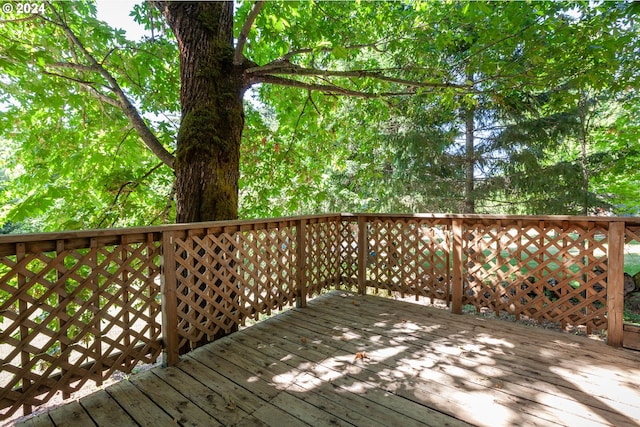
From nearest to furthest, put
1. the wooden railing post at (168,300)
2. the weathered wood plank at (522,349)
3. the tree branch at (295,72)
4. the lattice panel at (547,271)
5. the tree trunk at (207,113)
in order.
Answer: the weathered wood plank at (522,349) < the wooden railing post at (168,300) < the lattice panel at (547,271) < the tree trunk at (207,113) < the tree branch at (295,72)

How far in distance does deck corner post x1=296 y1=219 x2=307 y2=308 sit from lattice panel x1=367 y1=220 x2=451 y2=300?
45.9 inches

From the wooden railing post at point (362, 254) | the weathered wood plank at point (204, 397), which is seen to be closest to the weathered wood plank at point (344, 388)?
the weathered wood plank at point (204, 397)

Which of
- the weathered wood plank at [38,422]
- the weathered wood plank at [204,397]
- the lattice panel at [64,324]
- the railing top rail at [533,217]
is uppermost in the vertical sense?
the railing top rail at [533,217]

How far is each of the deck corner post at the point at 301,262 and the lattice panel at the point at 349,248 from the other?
940mm

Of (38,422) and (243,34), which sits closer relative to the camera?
(38,422)

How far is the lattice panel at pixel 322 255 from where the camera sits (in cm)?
400

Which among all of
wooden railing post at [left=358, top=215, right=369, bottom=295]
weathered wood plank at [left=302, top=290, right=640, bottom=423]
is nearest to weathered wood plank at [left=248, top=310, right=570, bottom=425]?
weathered wood plank at [left=302, top=290, right=640, bottom=423]

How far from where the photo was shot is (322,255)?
4387 mm

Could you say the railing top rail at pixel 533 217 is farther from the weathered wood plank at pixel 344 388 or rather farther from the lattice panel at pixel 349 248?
the weathered wood plank at pixel 344 388

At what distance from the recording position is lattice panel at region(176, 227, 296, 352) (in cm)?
262

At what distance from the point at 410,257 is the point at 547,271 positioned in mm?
1546

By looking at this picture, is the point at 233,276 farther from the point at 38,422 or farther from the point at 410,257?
the point at 410,257

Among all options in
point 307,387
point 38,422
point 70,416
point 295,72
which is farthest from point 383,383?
point 295,72

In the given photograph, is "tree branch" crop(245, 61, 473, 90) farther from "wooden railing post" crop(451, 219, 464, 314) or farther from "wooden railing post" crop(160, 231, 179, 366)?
"wooden railing post" crop(160, 231, 179, 366)
